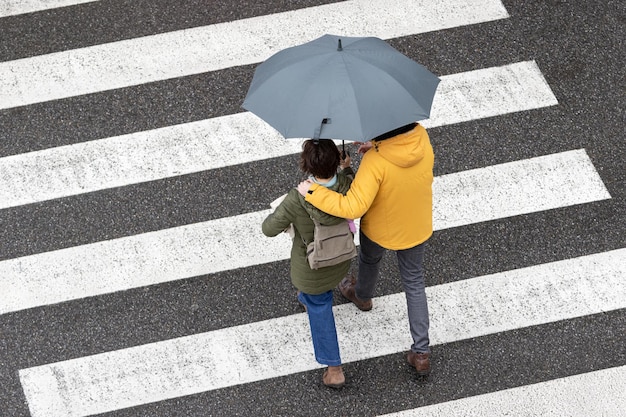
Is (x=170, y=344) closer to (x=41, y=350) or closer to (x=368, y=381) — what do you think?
(x=41, y=350)

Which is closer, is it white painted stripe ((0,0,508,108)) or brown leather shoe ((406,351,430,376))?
brown leather shoe ((406,351,430,376))

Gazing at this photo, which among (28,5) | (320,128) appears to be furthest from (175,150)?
(320,128)

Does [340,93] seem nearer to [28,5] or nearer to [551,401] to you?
[551,401]

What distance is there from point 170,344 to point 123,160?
1.46 metres

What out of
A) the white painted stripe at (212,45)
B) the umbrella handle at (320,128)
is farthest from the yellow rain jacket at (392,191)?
the white painted stripe at (212,45)

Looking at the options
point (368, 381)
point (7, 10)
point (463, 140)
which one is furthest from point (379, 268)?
point (7, 10)

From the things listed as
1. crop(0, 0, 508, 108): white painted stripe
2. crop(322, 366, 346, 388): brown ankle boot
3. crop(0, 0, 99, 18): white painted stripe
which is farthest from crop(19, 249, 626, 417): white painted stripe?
crop(0, 0, 99, 18): white painted stripe

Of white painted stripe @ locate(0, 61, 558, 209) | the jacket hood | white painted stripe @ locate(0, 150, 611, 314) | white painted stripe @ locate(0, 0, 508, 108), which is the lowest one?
white painted stripe @ locate(0, 150, 611, 314)

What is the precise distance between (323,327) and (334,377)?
0.40m

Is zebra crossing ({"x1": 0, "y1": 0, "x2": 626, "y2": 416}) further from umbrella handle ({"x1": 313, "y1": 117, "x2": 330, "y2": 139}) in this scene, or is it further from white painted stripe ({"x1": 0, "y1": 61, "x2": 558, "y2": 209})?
umbrella handle ({"x1": 313, "y1": 117, "x2": 330, "y2": 139})

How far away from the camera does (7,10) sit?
8.20 m

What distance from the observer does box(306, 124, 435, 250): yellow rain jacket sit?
17.7 feet

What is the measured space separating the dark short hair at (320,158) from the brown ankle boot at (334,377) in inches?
56.8

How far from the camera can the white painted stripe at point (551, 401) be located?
20.6 feet
